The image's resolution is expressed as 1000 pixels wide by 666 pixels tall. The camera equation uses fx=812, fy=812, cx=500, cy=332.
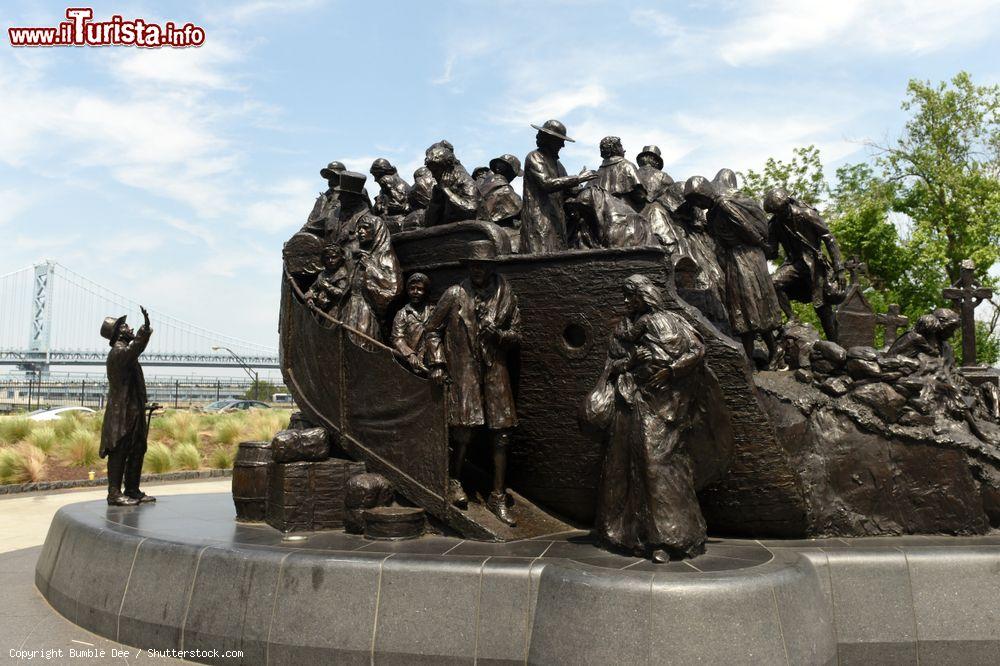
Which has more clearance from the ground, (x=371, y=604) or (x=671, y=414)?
(x=671, y=414)

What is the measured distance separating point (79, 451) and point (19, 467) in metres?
1.66

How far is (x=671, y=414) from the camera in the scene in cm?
522

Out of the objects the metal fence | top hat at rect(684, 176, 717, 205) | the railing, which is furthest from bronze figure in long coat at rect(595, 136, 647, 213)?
the railing

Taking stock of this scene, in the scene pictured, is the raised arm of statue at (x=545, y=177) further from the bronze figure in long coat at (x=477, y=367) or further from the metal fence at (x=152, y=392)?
the metal fence at (x=152, y=392)

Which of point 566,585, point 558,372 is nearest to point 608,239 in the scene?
point 558,372

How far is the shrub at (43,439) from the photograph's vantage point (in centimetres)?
1642

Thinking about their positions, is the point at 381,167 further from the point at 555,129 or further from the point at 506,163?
the point at 555,129

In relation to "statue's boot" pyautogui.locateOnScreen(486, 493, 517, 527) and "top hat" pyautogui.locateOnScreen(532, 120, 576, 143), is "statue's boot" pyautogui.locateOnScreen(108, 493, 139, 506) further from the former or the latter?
"top hat" pyautogui.locateOnScreen(532, 120, 576, 143)

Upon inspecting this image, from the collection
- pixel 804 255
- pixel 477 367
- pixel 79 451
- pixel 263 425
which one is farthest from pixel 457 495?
pixel 263 425

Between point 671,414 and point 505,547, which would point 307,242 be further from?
point 671,414

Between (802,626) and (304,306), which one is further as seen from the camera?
(304,306)

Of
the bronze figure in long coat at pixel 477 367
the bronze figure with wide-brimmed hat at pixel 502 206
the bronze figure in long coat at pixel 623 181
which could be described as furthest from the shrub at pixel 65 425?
the bronze figure in long coat at pixel 477 367

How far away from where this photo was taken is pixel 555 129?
7426mm

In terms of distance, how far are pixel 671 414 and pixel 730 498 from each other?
1317 mm
